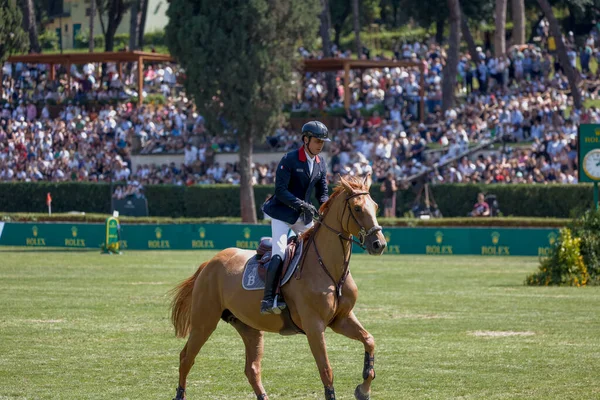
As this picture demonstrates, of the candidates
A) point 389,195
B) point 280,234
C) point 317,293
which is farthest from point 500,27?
point 317,293

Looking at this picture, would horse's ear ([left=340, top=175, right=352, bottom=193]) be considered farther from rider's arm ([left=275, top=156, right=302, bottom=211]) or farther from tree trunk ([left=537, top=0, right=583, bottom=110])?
tree trunk ([left=537, top=0, right=583, bottom=110])

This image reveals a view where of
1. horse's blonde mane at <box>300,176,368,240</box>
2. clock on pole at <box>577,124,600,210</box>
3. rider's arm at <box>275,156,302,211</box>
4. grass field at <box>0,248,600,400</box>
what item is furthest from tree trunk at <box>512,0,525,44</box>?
horse's blonde mane at <box>300,176,368,240</box>

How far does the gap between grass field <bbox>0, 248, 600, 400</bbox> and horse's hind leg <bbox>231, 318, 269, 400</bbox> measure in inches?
20.8

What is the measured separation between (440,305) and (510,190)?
17930mm

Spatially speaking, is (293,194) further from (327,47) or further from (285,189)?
(327,47)

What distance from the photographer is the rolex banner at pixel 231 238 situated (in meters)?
31.4

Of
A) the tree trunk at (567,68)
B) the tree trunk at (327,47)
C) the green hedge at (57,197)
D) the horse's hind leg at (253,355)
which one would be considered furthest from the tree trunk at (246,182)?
the horse's hind leg at (253,355)

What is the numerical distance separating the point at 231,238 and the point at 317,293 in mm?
23945

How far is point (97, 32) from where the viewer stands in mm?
93688

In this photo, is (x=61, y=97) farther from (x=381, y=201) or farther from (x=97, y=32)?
(x=97, y=32)

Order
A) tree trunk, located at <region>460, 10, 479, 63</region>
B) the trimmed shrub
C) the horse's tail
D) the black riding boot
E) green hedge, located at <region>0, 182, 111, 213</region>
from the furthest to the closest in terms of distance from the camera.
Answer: tree trunk, located at <region>460, 10, 479, 63</region> → green hedge, located at <region>0, 182, 111, 213</region> → the trimmed shrub → the horse's tail → the black riding boot

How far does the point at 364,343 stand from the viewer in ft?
31.1

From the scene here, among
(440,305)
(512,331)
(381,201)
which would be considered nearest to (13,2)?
(381,201)

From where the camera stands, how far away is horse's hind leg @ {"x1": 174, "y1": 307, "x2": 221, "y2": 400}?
10.1 m
